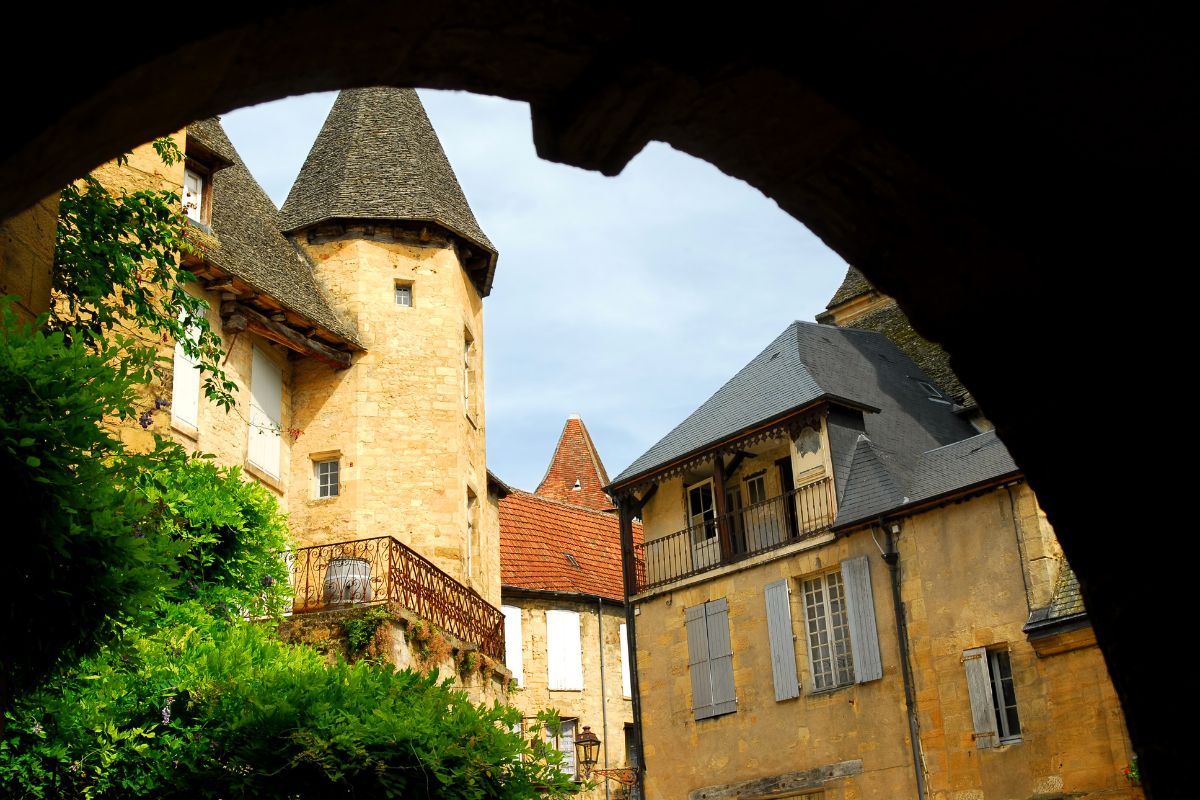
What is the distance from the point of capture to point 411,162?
20172mm

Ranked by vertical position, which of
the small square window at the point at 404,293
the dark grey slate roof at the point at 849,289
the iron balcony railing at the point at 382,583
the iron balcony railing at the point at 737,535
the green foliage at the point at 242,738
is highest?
the dark grey slate roof at the point at 849,289

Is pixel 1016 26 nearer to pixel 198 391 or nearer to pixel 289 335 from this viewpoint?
pixel 198 391

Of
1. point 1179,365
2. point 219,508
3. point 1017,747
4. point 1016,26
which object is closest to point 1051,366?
point 1179,365

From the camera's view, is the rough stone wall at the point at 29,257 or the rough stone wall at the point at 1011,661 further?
the rough stone wall at the point at 1011,661

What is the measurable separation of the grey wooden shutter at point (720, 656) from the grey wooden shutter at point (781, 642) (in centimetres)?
79

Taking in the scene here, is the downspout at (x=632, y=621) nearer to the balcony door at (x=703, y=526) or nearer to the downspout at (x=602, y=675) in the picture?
the balcony door at (x=703, y=526)

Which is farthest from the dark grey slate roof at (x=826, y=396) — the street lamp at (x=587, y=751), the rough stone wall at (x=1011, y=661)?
the street lamp at (x=587, y=751)

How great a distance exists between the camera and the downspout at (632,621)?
1938cm

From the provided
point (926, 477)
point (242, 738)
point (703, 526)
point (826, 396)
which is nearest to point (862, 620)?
point (926, 477)

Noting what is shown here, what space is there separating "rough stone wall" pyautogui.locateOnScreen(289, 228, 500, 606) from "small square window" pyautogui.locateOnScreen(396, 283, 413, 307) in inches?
3.7

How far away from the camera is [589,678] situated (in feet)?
87.4

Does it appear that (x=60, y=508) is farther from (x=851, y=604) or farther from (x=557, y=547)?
(x=557, y=547)

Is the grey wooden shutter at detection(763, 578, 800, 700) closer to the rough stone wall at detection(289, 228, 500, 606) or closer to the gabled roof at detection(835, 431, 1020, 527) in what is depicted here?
the gabled roof at detection(835, 431, 1020, 527)

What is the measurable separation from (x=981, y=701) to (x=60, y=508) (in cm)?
1261
